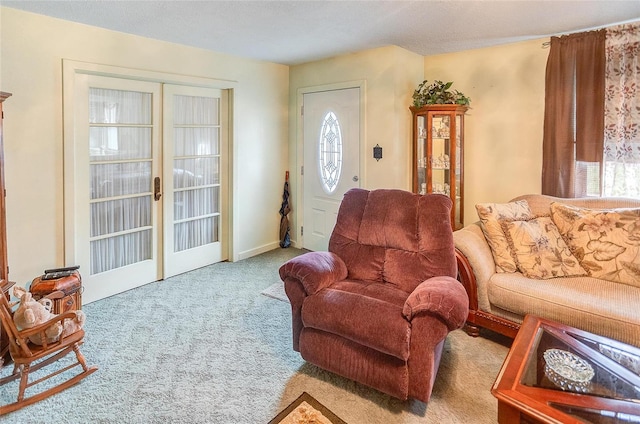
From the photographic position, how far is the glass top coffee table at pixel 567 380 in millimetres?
1412

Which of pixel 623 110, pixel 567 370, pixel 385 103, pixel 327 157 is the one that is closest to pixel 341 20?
pixel 385 103

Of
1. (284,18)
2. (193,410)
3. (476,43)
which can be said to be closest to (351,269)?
(193,410)

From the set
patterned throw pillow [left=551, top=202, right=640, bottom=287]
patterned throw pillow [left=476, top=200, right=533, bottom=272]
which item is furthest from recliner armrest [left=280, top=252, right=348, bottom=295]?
patterned throw pillow [left=551, top=202, right=640, bottom=287]

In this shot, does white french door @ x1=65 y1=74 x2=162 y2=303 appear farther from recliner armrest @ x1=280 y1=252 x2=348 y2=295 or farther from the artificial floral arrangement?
the artificial floral arrangement

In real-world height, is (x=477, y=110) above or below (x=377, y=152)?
above

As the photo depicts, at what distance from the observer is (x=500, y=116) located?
157 inches

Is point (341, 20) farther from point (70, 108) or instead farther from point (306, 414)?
point (306, 414)

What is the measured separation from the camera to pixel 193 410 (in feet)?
6.81

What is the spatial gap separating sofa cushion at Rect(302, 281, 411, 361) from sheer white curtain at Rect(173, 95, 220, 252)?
245cm

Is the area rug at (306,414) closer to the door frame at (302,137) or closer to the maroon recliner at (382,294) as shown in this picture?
the maroon recliner at (382,294)

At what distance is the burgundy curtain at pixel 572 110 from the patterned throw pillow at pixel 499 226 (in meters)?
0.78

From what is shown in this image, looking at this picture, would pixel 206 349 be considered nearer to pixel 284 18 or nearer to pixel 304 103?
pixel 284 18

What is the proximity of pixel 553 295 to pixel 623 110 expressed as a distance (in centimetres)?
187

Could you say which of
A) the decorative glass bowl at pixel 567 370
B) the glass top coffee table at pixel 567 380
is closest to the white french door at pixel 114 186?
the glass top coffee table at pixel 567 380
